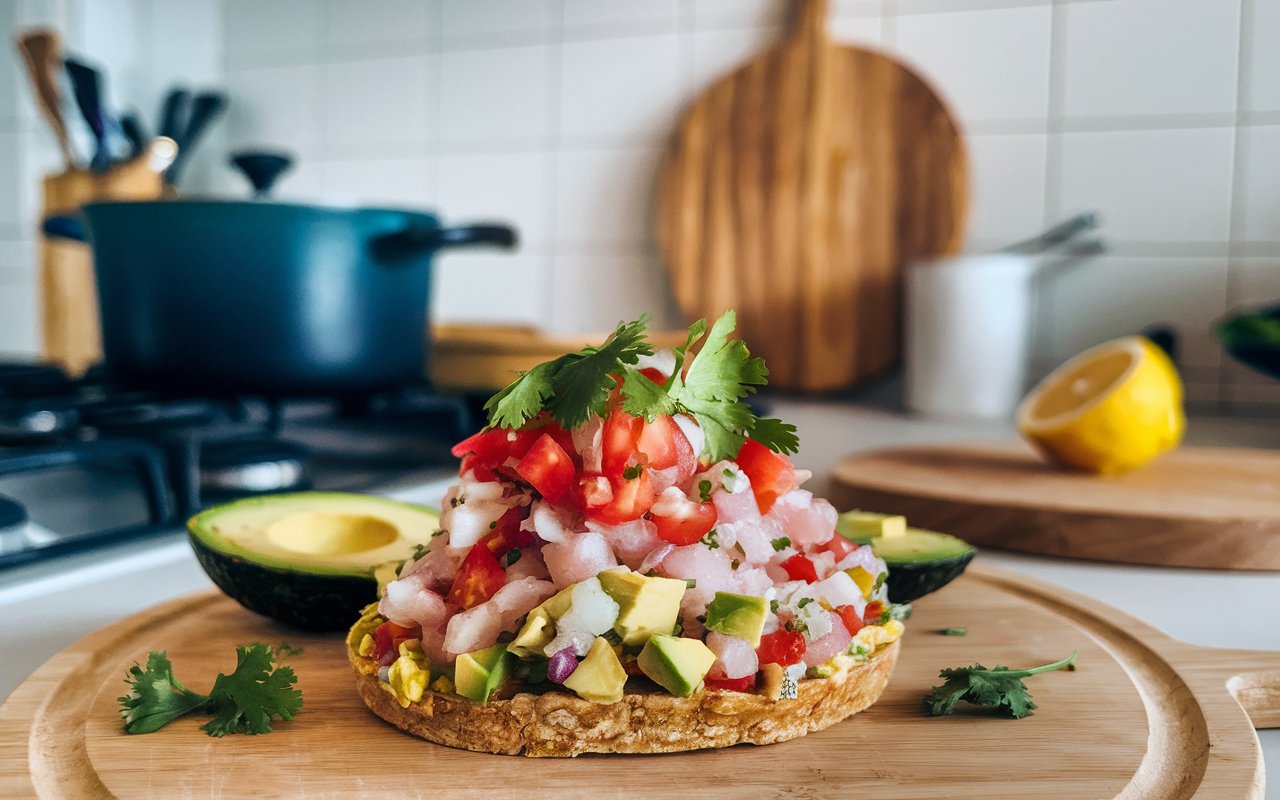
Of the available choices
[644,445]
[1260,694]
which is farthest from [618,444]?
[1260,694]

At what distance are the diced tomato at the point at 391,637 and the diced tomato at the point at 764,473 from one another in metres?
0.29

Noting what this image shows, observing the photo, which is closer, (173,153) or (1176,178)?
(1176,178)

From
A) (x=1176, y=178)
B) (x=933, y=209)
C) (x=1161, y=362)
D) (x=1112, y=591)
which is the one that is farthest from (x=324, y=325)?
(x=1176, y=178)

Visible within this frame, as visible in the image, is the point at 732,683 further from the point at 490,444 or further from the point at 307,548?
the point at 307,548

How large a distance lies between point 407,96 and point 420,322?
145 centimetres

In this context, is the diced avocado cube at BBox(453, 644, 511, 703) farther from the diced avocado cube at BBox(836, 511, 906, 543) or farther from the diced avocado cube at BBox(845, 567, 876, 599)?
the diced avocado cube at BBox(836, 511, 906, 543)

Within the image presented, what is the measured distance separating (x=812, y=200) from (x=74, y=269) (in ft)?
6.17

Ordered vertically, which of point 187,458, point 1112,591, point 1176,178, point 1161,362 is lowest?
point 1112,591

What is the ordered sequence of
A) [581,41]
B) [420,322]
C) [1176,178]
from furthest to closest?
[581,41]
[1176,178]
[420,322]

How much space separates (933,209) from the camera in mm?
2430

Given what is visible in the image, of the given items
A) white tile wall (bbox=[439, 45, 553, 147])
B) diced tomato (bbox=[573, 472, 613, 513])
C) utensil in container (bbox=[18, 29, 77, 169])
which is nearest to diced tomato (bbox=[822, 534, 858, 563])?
diced tomato (bbox=[573, 472, 613, 513])

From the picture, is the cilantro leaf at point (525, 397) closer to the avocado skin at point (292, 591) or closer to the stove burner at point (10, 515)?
the avocado skin at point (292, 591)

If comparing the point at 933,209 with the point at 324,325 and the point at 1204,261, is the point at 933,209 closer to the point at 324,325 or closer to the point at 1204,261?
the point at 1204,261

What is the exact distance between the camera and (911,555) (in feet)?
3.31
